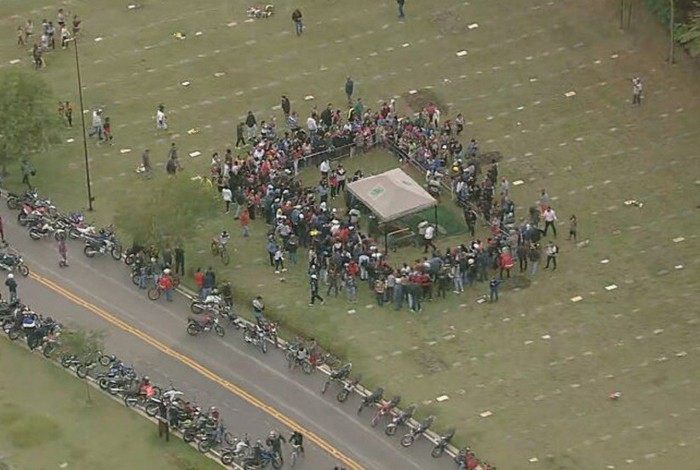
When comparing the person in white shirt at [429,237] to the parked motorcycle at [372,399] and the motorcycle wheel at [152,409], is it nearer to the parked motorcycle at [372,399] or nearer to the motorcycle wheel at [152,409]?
the parked motorcycle at [372,399]

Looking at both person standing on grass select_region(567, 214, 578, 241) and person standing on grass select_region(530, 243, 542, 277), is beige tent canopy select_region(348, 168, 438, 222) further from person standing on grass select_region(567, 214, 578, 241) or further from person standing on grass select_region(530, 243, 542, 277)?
person standing on grass select_region(567, 214, 578, 241)

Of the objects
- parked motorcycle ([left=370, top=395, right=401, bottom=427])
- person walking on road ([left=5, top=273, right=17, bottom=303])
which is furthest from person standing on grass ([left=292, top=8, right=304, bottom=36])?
parked motorcycle ([left=370, top=395, right=401, bottom=427])

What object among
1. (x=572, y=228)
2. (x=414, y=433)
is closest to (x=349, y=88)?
(x=572, y=228)

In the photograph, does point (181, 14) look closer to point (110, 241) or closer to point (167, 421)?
point (110, 241)

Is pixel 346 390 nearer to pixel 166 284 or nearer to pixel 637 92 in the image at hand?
pixel 166 284

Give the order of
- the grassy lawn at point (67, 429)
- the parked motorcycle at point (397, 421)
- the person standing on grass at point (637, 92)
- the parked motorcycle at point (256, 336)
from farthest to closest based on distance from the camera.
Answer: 1. the person standing on grass at point (637, 92)
2. the parked motorcycle at point (256, 336)
3. the parked motorcycle at point (397, 421)
4. the grassy lawn at point (67, 429)

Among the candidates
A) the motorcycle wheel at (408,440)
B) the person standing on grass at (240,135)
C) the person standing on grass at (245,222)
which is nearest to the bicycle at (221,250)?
the person standing on grass at (245,222)
